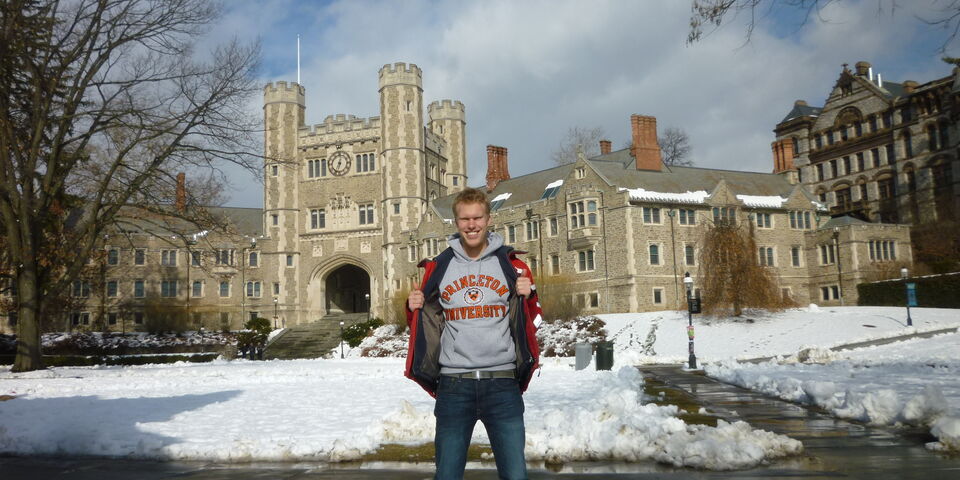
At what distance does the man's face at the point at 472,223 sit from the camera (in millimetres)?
4391

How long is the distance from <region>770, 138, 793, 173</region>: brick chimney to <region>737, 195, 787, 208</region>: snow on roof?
245 inches

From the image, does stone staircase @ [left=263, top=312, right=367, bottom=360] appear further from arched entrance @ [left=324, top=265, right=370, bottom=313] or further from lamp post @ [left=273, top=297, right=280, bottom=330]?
arched entrance @ [left=324, top=265, right=370, bottom=313]

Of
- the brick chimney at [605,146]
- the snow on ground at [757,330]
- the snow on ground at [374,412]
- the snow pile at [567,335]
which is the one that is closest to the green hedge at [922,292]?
the snow on ground at [757,330]

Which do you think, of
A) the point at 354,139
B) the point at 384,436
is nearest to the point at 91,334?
the point at 354,139

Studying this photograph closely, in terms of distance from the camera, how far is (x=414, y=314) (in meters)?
4.37

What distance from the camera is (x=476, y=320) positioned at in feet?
13.9

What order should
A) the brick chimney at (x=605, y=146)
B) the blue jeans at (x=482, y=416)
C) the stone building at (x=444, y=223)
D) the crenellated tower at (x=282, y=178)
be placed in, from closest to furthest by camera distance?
the blue jeans at (x=482, y=416) → the stone building at (x=444, y=223) → the brick chimney at (x=605, y=146) → the crenellated tower at (x=282, y=178)

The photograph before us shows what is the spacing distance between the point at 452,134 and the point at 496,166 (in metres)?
8.89

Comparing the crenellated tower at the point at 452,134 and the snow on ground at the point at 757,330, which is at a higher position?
the crenellated tower at the point at 452,134

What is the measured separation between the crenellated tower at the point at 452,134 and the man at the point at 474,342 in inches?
2298

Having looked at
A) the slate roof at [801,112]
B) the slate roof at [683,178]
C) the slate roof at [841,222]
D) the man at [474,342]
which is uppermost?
the slate roof at [801,112]

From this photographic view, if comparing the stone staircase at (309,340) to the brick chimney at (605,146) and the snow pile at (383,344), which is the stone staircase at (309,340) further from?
the brick chimney at (605,146)

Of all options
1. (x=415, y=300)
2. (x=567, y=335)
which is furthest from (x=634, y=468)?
(x=567, y=335)

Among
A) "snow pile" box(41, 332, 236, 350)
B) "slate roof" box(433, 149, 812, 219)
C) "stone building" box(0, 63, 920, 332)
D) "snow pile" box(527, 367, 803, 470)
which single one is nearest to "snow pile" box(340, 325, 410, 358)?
"stone building" box(0, 63, 920, 332)
